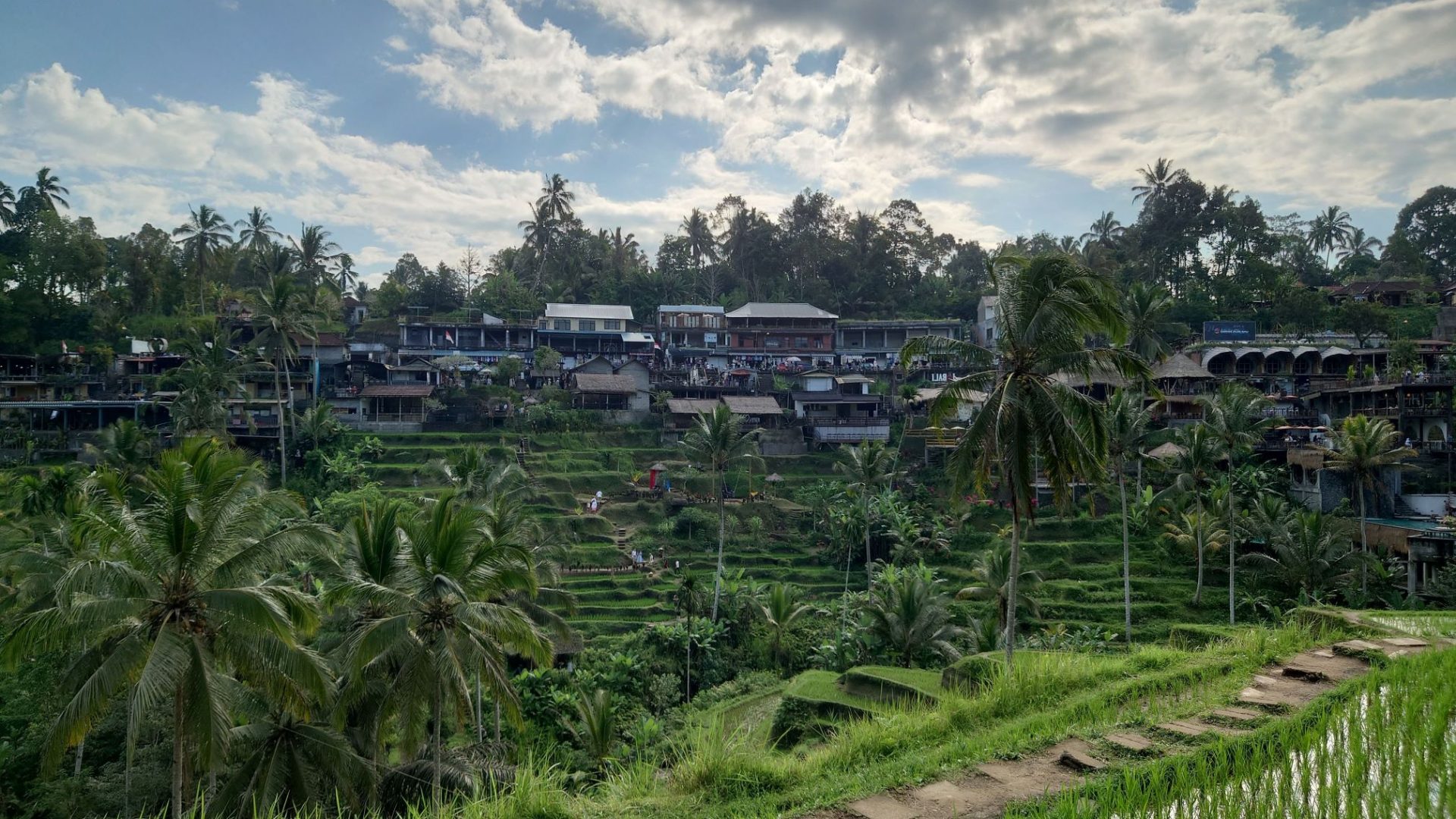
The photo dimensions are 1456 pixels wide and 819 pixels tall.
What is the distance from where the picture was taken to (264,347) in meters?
46.3

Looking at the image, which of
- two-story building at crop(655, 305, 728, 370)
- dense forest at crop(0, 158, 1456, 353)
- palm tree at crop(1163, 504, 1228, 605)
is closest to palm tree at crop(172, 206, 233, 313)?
dense forest at crop(0, 158, 1456, 353)

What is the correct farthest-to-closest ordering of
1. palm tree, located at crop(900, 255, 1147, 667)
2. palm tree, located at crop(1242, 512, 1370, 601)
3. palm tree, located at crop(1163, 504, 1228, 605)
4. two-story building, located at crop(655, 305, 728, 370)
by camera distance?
two-story building, located at crop(655, 305, 728, 370) < palm tree, located at crop(1163, 504, 1228, 605) < palm tree, located at crop(1242, 512, 1370, 601) < palm tree, located at crop(900, 255, 1147, 667)

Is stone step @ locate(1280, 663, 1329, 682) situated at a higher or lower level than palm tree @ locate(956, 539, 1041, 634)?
higher

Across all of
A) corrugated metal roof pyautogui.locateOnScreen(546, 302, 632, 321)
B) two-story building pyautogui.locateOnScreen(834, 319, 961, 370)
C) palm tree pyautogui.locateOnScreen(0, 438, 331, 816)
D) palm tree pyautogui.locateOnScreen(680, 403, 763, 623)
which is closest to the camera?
palm tree pyautogui.locateOnScreen(0, 438, 331, 816)

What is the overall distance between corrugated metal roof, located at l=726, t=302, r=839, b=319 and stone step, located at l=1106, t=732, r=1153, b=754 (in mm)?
57223

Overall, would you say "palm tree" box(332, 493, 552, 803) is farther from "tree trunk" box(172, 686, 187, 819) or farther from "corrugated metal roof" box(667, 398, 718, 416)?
"corrugated metal roof" box(667, 398, 718, 416)

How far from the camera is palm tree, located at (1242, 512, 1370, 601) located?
27.9m

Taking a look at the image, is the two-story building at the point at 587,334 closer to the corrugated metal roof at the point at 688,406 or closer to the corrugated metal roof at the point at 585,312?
the corrugated metal roof at the point at 585,312

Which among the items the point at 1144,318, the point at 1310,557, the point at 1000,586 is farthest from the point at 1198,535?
the point at 1144,318

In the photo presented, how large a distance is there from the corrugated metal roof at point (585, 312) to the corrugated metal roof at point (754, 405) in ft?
49.0

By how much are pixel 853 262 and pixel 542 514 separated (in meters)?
44.4

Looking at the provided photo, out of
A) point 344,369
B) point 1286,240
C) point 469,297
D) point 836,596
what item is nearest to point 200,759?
point 836,596

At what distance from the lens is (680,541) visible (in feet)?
130

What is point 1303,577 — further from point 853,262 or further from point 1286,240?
point 1286,240
